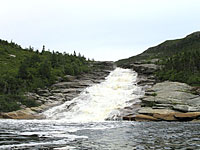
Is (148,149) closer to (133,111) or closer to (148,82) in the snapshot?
(133,111)

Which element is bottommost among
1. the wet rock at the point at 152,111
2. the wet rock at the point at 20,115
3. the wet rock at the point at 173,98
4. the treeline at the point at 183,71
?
the wet rock at the point at 20,115

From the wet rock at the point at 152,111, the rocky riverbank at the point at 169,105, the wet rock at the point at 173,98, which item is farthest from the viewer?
the wet rock at the point at 173,98

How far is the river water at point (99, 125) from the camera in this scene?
20016mm

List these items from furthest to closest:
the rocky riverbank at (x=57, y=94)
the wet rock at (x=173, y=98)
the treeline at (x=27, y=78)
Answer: the treeline at (x=27, y=78), the rocky riverbank at (x=57, y=94), the wet rock at (x=173, y=98)

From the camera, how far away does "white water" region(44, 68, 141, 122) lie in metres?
57.1

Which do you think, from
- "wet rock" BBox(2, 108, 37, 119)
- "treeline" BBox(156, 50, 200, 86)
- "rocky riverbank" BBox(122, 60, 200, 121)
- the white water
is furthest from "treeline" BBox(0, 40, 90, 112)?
"treeline" BBox(156, 50, 200, 86)

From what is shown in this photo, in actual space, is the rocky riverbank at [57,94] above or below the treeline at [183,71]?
below

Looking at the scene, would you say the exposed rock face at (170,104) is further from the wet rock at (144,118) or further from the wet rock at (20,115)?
the wet rock at (20,115)

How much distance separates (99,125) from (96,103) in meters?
24.2

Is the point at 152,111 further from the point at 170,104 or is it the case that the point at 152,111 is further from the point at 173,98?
the point at 173,98

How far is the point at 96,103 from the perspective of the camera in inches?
2502

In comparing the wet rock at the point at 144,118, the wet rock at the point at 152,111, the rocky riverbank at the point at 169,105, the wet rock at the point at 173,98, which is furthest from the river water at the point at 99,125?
the wet rock at the point at 144,118

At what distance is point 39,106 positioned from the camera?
65938 mm

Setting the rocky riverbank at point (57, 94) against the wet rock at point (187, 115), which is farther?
the rocky riverbank at point (57, 94)
